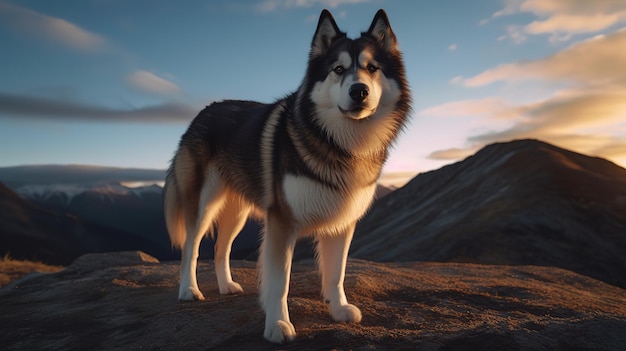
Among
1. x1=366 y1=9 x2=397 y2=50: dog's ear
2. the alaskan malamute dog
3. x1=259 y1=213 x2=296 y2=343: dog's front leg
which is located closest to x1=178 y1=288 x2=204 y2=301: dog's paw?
the alaskan malamute dog

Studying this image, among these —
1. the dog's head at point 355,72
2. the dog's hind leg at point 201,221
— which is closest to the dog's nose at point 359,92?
the dog's head at point 355,72

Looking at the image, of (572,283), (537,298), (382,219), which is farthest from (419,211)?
(537,298)

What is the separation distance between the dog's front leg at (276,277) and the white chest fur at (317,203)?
23 cm

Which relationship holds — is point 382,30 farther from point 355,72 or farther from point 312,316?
point 312,316

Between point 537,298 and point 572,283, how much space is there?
3.72m

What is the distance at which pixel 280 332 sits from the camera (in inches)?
174

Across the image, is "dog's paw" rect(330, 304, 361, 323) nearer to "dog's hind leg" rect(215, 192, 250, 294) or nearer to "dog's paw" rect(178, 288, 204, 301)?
"dog's paw" rect(178, 288, 204, 301)

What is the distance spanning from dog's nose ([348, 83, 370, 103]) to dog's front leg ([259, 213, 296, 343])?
144 cm

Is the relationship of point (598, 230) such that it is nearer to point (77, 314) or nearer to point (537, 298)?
point (537, 298)

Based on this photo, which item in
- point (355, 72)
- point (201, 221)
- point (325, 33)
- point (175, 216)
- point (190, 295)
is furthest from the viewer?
point (175, 216)

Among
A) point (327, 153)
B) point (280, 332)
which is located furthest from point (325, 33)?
point (280, 332)

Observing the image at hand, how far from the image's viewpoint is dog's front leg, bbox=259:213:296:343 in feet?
14.8

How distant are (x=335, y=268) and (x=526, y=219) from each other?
20943mm

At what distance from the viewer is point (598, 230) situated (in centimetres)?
2455
